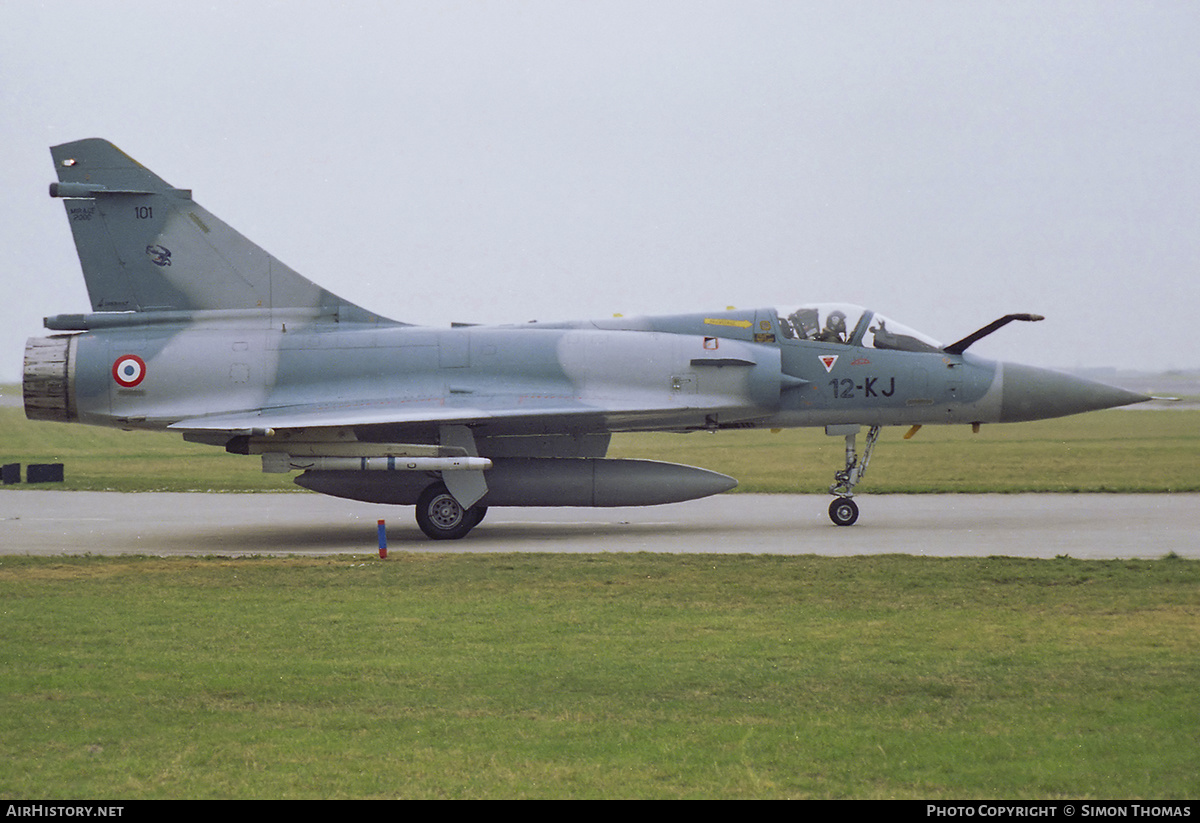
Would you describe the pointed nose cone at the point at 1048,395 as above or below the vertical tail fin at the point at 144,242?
below

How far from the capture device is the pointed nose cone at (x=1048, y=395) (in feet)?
52.0

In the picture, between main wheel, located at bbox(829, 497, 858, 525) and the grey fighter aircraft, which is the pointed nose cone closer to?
the grey fighter aircraft

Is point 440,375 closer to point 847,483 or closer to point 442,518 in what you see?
point 442,518

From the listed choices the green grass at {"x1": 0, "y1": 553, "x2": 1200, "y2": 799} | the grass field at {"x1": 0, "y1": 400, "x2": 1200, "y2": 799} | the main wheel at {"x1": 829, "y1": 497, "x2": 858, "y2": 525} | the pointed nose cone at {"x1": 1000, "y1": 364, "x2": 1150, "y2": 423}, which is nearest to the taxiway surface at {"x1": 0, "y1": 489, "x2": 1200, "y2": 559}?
the main wheel at {"x1": 829, "y1": 497, "x2": 858, "y2": 525}

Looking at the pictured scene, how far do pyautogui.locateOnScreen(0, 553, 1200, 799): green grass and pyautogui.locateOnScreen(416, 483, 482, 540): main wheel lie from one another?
3.96 meters

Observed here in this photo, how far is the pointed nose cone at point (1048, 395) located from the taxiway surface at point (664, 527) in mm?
1537

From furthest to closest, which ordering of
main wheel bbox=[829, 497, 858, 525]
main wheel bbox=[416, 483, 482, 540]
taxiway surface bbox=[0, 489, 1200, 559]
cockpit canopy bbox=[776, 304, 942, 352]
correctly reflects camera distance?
cockpit canopy bbox=[776, 304, 942, 352] → main wheel bbox=[829, 497, 858, 525] → main wheel bbox=[416, 483, 482, 540] → taxiway surface bbox=[0, 489, 1200, 559]

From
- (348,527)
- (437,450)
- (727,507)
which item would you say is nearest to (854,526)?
(727,507)

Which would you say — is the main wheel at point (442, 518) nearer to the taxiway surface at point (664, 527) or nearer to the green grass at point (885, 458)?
the taxiway surface at point (664, 527)

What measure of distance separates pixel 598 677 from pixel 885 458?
65.3ft

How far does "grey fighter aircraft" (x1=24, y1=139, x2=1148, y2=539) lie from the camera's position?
15.1 m

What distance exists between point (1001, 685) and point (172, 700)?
15.4 feet

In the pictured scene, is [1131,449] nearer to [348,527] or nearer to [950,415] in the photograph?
[950,415]

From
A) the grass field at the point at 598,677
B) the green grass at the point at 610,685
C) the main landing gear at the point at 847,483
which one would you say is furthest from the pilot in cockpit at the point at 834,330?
the green grass at the point at 610,685
